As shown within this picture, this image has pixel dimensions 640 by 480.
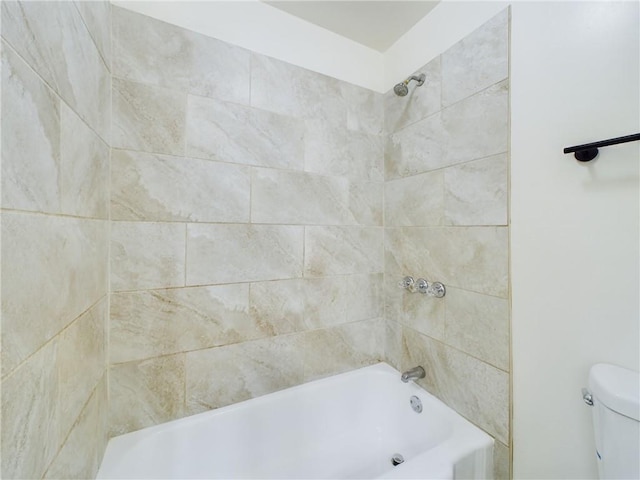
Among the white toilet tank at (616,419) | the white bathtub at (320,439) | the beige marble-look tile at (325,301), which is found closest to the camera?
the white toilet tank at (616,419)

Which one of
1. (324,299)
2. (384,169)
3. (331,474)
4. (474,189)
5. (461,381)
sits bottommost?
(331,474)

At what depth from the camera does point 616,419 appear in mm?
696

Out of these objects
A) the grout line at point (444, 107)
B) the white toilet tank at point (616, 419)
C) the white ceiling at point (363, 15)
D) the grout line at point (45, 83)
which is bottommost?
the white toilet tank at point (616, 419)

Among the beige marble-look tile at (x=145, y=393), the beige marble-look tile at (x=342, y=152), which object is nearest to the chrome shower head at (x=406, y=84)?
the beige marble-look tile at (x=342, y=152)

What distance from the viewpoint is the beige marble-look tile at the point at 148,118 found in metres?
1.09

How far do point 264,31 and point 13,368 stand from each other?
1.60m

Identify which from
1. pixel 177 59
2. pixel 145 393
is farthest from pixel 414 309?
pixel 177 59

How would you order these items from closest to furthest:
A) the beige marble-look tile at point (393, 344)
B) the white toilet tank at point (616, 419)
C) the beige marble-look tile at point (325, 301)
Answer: the white toilet tank at point (616, 419) < the beige marble-look tile at point (325, 301) < the beige marble-look tile at point (393, 344)

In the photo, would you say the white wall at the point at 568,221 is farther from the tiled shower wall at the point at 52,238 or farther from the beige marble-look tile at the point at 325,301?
the tiled shower wall at the point at 52,238

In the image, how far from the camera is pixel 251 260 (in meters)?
1.32

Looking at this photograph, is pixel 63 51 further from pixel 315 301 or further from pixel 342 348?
pixel 342 348

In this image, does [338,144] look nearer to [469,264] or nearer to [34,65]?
[469,264]

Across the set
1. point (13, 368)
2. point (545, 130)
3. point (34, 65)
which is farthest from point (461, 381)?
point (34, 65)

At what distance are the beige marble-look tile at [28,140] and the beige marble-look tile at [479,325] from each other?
145cm
